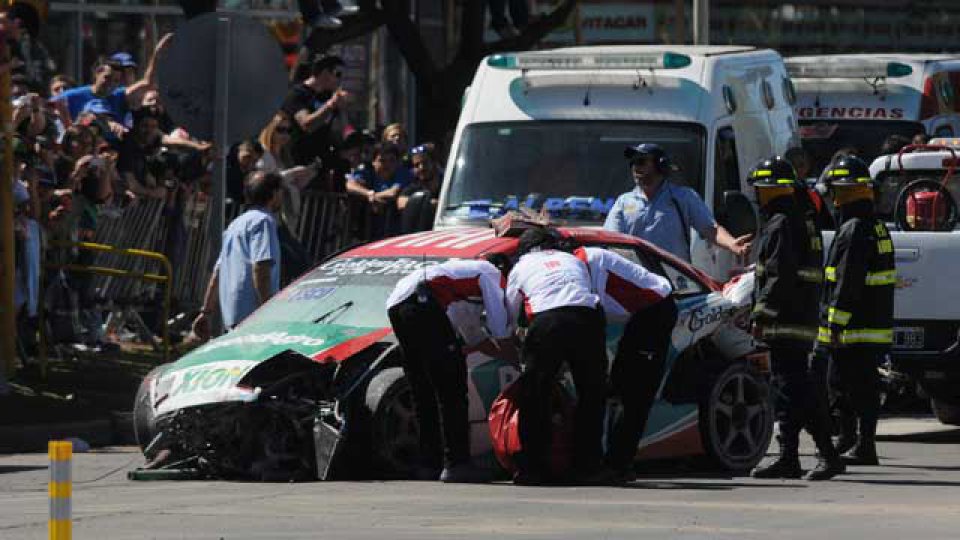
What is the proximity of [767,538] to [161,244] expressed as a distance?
11710 millimetres

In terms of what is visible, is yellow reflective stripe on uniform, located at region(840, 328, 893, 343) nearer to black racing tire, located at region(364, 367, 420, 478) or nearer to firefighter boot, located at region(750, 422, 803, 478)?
firefighter boot, located at region(750, 422, 803, 478)

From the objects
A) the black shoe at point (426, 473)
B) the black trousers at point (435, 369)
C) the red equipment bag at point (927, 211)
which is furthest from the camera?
the red equipment bag at point (927, 211)

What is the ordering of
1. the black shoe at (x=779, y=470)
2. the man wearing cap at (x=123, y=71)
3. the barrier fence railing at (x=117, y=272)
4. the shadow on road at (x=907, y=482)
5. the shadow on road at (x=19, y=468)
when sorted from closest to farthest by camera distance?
the shadow on road at (x=907, y=482)
the black shoe at (x=779, y=470)
the shadow on road at (x=19, y=468)
the barrier fence railing at (x=117, y=272)
the man wearing cap at (x=123, y=71)

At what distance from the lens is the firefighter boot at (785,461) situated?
13945mm

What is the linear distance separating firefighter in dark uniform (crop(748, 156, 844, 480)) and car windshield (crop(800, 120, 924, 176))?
8.82 metres

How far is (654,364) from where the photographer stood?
13.6m

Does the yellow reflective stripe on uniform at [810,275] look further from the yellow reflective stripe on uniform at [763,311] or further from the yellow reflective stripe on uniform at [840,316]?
the yellow reflective stripe on uniform at [840,316]

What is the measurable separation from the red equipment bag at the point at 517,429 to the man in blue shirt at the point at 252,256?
3534 millimetres

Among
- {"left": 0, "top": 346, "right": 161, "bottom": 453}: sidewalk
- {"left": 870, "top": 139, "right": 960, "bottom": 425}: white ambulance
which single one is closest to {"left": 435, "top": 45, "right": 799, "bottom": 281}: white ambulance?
{"left": 870, "top": 139, "right": 960, "bottom": 425}: white ambulance

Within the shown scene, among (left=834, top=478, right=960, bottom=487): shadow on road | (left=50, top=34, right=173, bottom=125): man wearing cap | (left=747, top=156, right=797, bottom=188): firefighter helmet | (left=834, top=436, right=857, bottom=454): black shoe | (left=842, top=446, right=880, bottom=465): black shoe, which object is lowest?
(left=842, top=446, right=880, bottom=465): black shoe

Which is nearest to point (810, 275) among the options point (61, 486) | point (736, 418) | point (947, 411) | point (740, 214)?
point (736, 418)

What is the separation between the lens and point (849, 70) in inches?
917

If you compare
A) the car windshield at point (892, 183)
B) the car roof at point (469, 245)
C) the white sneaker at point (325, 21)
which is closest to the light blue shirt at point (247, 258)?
the car roof at point (469, 245)

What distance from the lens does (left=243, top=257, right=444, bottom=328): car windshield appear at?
13.9 metres
